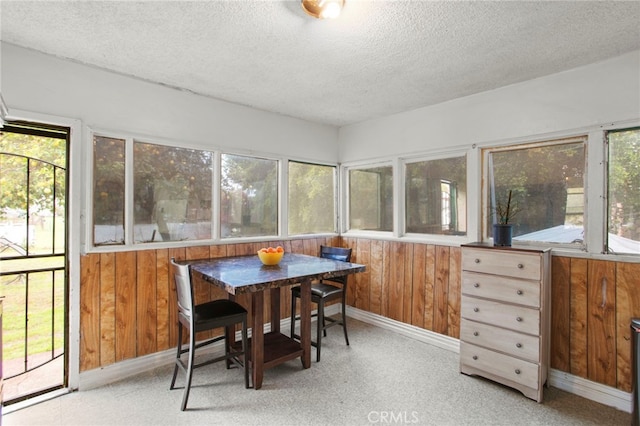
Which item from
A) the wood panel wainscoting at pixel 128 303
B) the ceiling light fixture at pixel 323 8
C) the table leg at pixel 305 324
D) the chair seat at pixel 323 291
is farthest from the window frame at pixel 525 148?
the wood panel wainscoting at pixel 128 303

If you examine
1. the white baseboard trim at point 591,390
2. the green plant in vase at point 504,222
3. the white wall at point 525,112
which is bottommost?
the white baseboard trim at point 591,390

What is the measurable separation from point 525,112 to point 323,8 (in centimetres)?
200

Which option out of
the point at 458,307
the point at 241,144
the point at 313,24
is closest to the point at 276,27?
the point at 313,24

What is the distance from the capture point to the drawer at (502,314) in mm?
2305

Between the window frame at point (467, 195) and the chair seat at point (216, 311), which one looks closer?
the chair seat at point (216, 311)

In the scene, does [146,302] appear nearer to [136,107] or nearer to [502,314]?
[136,107]

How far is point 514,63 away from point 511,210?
Result: 1.24 meters

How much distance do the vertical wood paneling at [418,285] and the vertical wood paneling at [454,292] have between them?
287mm

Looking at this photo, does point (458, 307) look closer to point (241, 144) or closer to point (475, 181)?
point (475, 181)

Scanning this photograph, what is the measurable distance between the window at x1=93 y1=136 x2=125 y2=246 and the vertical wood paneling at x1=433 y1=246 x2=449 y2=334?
2921mm

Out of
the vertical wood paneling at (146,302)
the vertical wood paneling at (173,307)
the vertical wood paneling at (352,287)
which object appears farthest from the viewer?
the vertical wood paneling at (352,287)

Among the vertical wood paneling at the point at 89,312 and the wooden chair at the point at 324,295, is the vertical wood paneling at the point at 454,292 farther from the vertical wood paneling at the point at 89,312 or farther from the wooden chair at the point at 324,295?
the vertical wood paneling at the point at 89,312

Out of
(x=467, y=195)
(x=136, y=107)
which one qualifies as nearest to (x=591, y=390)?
(x=467, y=195)

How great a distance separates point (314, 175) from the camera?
13.5 feet
